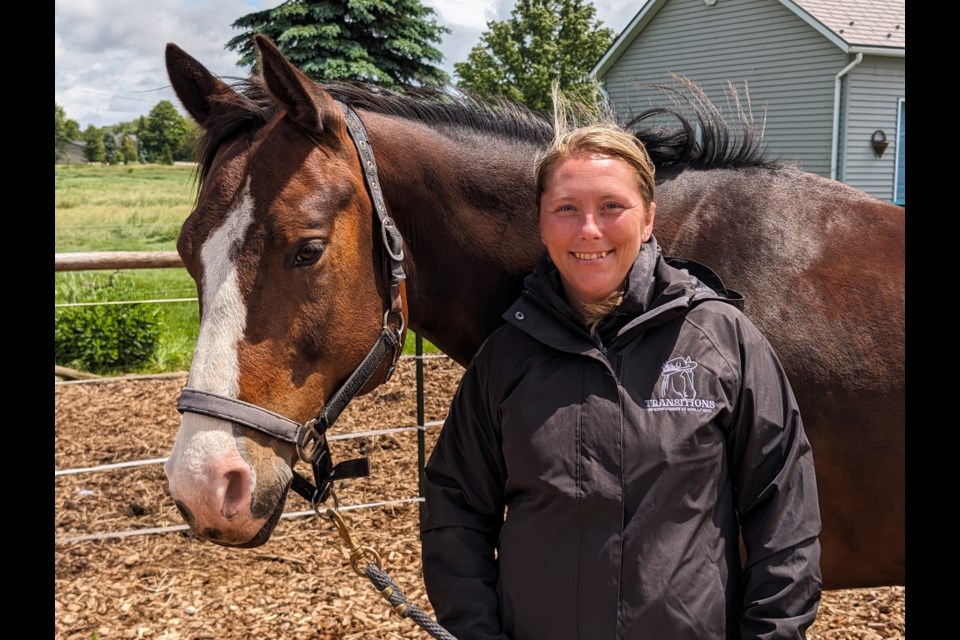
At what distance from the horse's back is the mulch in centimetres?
172

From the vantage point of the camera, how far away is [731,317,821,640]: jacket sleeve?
1.55m

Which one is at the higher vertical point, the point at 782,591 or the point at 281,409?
the point at 281,409

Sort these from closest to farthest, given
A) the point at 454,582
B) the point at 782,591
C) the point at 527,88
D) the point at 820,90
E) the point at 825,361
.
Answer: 1. the point at 782,591
2. the point at 454,582
3. the point at 825,361
4. the point at 820,90
5. the point at 527,88

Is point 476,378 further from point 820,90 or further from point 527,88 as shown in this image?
point 527,88

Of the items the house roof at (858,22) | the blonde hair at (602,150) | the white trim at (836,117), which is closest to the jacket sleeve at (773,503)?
the blonde hair at (602,150)

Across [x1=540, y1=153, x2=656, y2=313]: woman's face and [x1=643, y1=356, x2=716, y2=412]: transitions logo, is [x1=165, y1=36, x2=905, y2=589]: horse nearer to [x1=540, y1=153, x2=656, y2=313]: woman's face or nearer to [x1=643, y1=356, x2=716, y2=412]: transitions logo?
[x1=540, y1=153, x2=656, y2=313]: woman's face

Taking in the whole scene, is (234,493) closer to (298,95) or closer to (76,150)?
(298,95)

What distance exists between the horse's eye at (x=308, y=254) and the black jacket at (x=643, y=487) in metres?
0.54

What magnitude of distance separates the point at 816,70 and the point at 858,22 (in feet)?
4.97

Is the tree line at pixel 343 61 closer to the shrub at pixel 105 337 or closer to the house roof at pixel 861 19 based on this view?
the shrub at pixel 105 337

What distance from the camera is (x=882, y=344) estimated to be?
2.18 m
